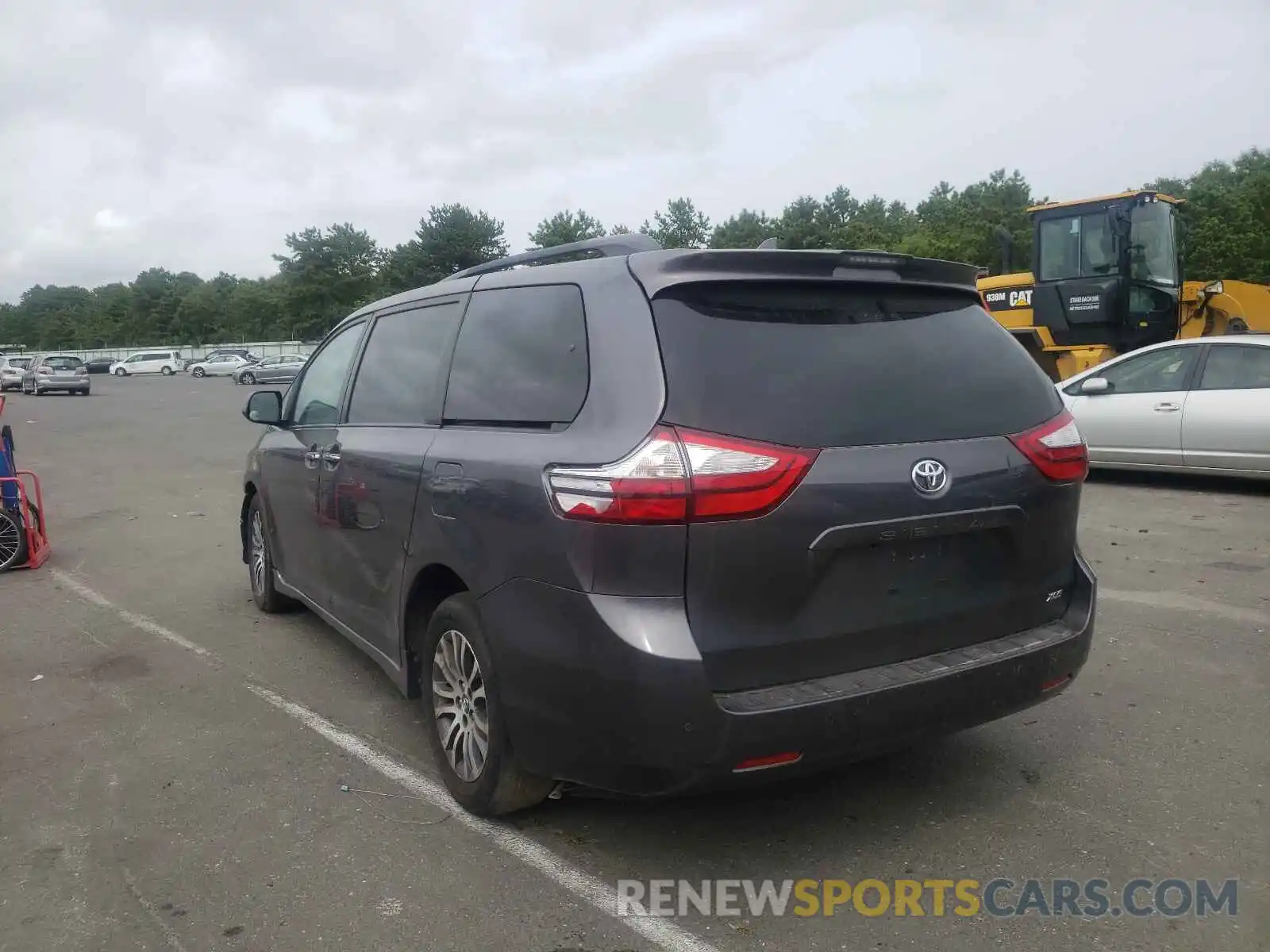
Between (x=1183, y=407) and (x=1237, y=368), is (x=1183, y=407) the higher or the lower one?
the lower one

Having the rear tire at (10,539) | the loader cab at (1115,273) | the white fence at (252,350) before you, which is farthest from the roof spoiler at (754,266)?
the white fence at (252,350)

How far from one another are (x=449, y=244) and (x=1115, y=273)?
6004 centimetres

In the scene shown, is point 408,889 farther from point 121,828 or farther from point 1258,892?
point 1258,892

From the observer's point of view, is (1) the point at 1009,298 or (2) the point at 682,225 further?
(2) the point at 682,225

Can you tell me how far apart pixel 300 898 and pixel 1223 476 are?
1044cm

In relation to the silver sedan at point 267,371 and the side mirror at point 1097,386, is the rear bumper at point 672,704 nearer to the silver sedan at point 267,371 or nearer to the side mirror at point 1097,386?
the side mirror at point 1097,386

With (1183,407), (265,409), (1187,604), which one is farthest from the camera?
(1183,407)

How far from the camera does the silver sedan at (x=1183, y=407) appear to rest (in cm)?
922

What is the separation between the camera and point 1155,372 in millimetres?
10062

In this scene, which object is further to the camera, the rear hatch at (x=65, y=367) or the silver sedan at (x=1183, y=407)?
the rear hatch at (x=65, y=367)

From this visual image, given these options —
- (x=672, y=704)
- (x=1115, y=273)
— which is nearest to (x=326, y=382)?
(x=672, y=704)

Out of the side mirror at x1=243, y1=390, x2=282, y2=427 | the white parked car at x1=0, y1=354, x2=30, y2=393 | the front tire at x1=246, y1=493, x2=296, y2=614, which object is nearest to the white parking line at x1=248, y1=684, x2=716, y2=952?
the front tire at x1=246, y1=493, x2=296, y2=614

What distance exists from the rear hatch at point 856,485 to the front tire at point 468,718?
0.86m

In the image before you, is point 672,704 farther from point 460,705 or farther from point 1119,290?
point 1119,290
